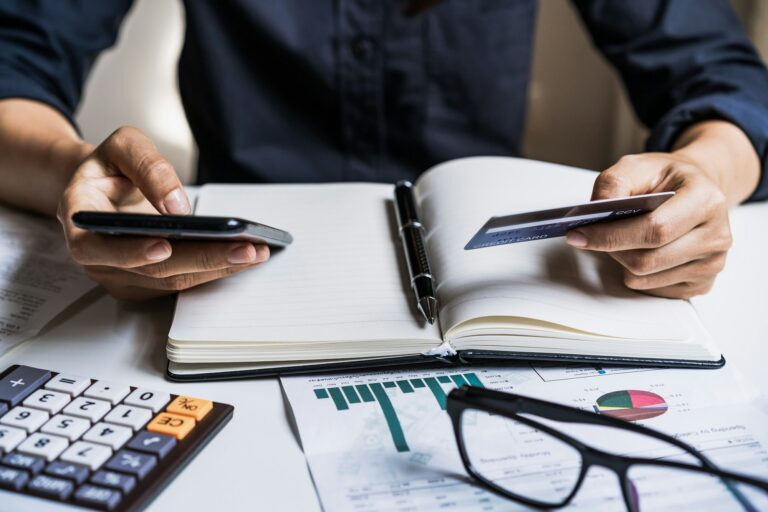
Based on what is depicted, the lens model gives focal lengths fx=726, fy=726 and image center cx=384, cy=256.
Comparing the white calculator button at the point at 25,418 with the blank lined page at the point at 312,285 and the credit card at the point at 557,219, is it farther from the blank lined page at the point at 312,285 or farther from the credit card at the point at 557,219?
the credit card at the point at 557,219

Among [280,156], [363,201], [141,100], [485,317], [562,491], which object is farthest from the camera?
[141,100]

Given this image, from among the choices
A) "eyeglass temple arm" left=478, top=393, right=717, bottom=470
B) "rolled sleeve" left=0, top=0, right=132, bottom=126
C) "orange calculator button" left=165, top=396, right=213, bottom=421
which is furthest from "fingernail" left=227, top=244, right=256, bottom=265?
"rolled sleeve" left=0, top=0, right=132, bottom=126

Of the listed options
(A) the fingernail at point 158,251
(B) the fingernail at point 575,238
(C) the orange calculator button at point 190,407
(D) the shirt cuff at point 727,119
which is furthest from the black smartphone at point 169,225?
(D) the shirt cuff at point 727,119

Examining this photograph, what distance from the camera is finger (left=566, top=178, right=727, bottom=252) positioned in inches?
20.9

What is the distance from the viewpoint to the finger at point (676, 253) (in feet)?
1.81

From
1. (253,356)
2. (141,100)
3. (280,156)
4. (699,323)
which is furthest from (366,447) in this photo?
(141,100)

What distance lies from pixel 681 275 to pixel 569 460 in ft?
0.69

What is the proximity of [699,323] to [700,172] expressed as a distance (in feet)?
0.42

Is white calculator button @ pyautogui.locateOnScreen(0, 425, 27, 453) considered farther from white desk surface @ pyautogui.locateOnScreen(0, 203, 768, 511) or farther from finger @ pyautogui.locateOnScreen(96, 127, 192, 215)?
finger @ pyautogui.locateOnScreen(96, 127, 192, 215)

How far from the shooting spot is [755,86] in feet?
2.83

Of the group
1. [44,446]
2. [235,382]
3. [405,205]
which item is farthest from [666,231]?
[44,446]

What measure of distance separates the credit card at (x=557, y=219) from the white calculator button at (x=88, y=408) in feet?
0.88

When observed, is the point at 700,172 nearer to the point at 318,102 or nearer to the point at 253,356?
the point at 253,356

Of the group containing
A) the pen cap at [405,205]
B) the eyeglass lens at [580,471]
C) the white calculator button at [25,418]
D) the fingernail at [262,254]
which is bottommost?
the eyeglass lens at [580,471]
